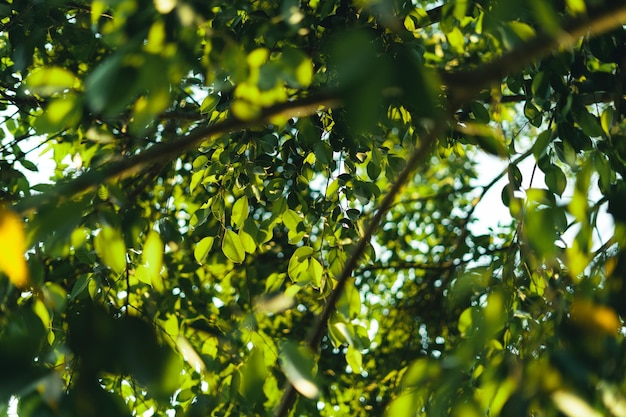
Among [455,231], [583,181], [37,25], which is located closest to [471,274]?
[583,181]

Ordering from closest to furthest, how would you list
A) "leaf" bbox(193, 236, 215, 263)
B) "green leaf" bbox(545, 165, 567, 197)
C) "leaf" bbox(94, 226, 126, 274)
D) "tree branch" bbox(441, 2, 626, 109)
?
"tree branch" bbox(441, 2, 626, 109)
"leaf" bbox(94, 226, 126, 274)
"green leaf" bbox(545, 165, 567, 197)
"leaf" bbox(193, 236, 215, 263)

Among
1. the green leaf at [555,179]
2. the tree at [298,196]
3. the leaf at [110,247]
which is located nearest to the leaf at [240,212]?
the tree at [298,196]

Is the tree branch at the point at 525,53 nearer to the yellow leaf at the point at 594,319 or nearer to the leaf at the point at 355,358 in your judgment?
the yellow leaf at the point at 594,319

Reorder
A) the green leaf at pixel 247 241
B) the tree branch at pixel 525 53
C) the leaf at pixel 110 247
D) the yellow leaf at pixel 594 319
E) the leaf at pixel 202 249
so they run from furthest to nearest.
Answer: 1. the green leaf at pixel 247 241
2. the leaf at pixel 202 249
3. the leaf at pixel 110 247
4. the yellow leaf at pixel 594 319
5. the tree branch at pixel 525 53

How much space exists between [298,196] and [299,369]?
1.45 meters

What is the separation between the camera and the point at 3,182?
2592 millimetres

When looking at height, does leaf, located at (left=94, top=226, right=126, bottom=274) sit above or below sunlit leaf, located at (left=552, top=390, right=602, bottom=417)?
above


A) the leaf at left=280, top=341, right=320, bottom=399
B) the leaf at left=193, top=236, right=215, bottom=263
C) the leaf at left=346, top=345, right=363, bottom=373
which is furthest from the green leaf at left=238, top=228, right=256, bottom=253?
the leaf at left=280, top=341, right=320, bottom=399

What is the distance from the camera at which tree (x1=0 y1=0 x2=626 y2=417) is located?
812mm

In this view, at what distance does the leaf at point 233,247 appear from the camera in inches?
Result: 78.5

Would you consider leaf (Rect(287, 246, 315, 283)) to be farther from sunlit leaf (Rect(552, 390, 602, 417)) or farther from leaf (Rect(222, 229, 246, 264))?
sunlit leaf (Rect(552, 390, 602, 417))

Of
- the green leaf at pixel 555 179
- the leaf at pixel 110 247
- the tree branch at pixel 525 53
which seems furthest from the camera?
the green leaf at pixel 555 179

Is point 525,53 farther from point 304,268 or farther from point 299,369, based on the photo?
point 304,268

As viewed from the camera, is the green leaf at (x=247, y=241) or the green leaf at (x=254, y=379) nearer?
the green leaf at (x=254, y=379)
